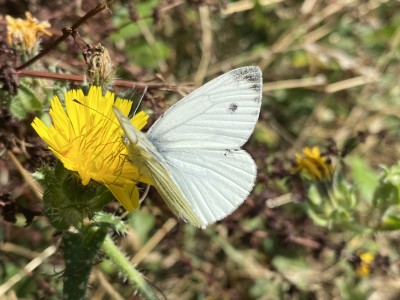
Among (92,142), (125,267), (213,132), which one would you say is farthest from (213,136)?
(125,267)

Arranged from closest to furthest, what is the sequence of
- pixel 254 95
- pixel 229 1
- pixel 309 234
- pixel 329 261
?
pixel 254 95
pixel 309 234
pixel 329 261
pixel 229 1

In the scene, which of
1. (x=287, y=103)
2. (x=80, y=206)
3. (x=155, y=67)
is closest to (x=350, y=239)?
(x=287, y=103)

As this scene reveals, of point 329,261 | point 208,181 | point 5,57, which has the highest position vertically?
point 5,57

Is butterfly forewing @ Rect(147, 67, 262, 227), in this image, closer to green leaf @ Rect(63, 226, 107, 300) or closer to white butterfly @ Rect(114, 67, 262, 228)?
white butterfly @ Rect(114, 67, 262, 228)

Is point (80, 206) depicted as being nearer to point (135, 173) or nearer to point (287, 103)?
point (135, 173)

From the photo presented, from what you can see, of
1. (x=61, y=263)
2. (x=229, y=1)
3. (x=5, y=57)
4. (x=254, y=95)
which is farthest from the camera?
(x=229, y=1)

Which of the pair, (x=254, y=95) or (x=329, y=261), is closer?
(x=254, y=95)

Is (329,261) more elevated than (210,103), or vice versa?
(210,103)

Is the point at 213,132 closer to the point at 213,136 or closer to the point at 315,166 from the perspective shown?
the point at 213,136
